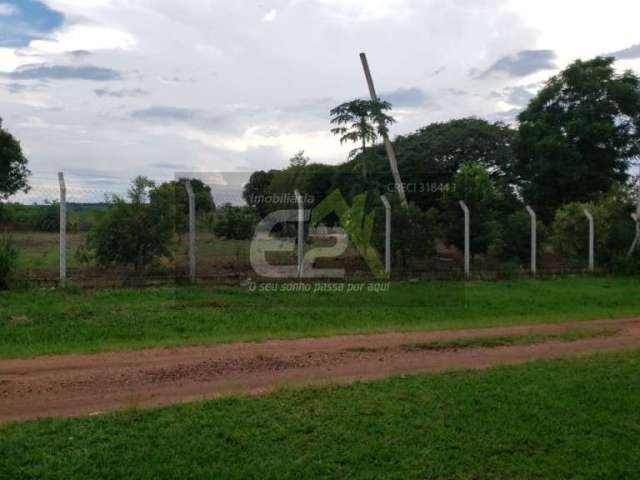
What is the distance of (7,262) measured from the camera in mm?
10234

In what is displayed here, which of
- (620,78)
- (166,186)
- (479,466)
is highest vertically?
(620,78)

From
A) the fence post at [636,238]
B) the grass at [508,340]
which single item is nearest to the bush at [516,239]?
the fence post at [636,238]

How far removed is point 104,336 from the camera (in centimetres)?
785

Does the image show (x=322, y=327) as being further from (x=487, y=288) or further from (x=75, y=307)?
(x=487, y=288)

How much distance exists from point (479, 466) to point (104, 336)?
5413 mm

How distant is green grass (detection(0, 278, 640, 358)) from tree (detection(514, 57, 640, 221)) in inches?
412

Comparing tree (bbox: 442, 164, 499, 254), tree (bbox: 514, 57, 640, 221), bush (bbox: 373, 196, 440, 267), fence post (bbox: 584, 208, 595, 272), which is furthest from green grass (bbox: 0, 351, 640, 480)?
tree (bbox: 514, 57, 640, 221)

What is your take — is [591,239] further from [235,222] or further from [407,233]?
[235,222]

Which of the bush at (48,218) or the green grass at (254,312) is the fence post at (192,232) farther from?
the bush at (48,218)

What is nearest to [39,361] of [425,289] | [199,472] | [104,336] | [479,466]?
[104,336]

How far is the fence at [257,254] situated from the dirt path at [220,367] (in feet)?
14.0

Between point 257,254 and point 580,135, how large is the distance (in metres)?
14.8
